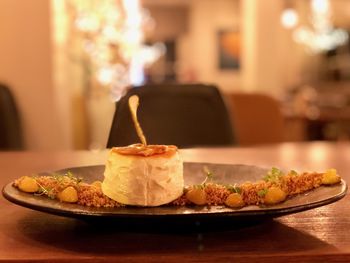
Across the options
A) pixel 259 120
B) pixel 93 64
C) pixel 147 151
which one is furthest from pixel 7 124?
pixel 147 151

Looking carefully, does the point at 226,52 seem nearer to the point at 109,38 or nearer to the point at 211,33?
the point at 211,33

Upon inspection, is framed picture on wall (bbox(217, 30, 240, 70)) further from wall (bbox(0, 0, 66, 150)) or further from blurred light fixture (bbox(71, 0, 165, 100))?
wall (bbox(0, 0, 66, 150))

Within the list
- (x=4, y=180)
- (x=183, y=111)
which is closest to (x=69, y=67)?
(x=183, y=111)

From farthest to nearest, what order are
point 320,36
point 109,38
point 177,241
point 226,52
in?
1. point 226,52
2. point 320,36
3. point 109,38
4. point 177,241

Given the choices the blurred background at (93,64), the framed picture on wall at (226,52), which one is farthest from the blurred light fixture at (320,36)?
the framed picture on wall at (226,52)

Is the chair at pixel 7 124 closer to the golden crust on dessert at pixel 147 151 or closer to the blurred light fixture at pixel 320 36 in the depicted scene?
the golden crust on dessert at pixel 147 151

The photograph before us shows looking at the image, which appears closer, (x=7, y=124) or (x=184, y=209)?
(x=184, y=209)

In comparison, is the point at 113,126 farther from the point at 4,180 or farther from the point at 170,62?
the point at 170,62
